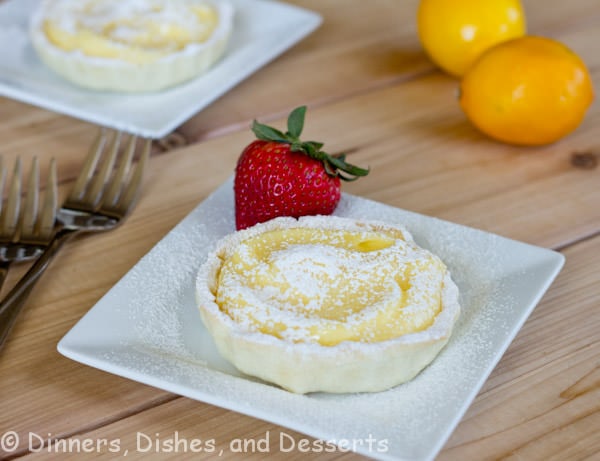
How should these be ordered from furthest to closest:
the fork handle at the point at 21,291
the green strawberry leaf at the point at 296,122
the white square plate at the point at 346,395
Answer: the green strawberry leaf at the point at 296,122, the fork handle at the point at 21,291, the white square plate at the point at 346,395

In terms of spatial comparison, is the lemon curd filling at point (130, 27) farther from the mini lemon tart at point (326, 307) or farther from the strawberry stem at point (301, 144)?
the mini lemon tart at point (326, 307)

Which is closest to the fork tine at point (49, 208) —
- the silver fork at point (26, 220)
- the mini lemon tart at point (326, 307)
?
the silver fork at point (26, 220)

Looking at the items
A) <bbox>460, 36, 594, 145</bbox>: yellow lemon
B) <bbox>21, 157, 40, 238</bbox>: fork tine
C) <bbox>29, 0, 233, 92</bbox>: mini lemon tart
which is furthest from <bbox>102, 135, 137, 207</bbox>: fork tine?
<bbox>460, 36, 594, 145</bbox>: yellow lemon

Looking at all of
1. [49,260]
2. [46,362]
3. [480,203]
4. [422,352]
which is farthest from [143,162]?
[422,352]

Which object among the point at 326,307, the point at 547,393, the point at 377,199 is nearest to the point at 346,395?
the point at 326,307

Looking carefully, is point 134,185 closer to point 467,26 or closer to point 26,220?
point 26,220

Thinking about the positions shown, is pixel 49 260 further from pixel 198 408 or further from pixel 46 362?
pixel 198 408
